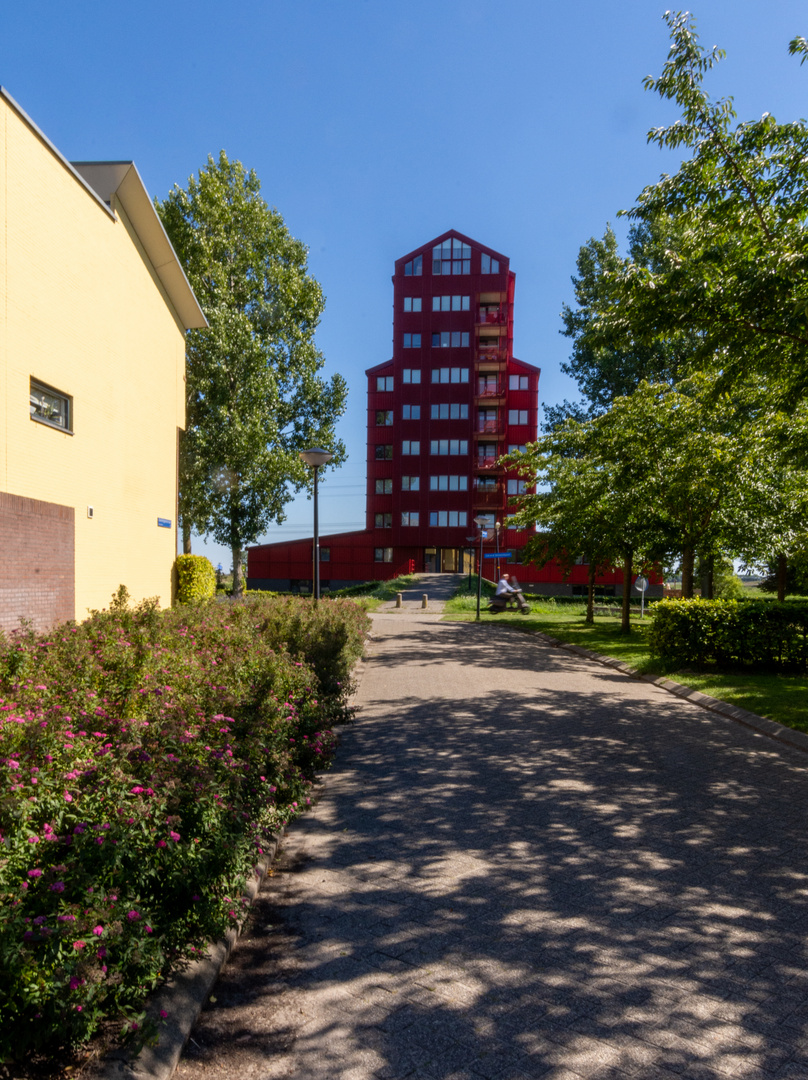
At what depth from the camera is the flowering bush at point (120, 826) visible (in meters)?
2.56

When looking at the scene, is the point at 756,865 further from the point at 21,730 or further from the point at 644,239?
the point at 644,239

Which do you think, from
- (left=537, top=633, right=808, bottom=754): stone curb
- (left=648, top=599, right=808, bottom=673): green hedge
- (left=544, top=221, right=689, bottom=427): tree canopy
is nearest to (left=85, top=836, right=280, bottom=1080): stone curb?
(left=537, top=633, right=808, bottom=754): stone curb

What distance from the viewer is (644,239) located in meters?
37.2

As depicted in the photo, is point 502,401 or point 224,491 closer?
point 224,491

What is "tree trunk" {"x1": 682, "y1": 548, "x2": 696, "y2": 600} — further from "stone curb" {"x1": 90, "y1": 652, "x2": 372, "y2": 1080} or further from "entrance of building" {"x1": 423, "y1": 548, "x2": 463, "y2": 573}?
"entrance of building" {"x1": 423, "y1": 548, "x2": 463, "y2": 573}

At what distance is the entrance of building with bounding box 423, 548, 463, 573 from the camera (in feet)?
174

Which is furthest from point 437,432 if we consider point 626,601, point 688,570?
point 688,570

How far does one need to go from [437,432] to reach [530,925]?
50186 mm

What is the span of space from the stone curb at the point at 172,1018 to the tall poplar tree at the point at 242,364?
2603cm

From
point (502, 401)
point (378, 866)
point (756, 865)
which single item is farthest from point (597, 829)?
point (502, 401)

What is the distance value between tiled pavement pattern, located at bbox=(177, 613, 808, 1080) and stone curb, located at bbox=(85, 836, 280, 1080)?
3.4 inches

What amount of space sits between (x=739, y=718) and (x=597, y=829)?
17.7ft

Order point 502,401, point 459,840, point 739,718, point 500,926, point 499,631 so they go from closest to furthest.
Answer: point 500,926
point 459,840
point 739,718
point 499,631
point 502,401

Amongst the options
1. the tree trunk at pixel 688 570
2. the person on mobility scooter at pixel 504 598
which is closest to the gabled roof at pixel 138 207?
the tree trunk at pixel 688 570
